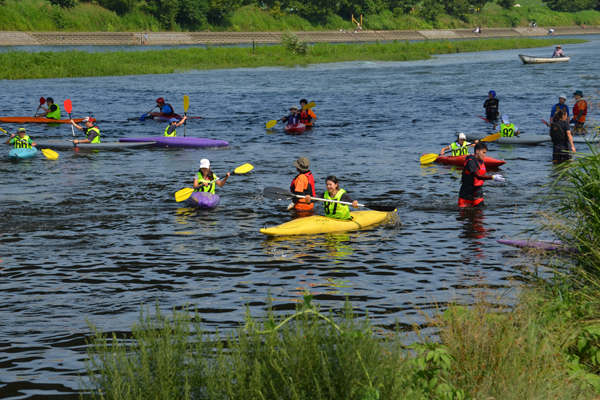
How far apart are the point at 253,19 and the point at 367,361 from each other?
269 ft

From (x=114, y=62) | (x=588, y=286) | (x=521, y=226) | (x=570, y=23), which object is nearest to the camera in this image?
(x=588, y=286)

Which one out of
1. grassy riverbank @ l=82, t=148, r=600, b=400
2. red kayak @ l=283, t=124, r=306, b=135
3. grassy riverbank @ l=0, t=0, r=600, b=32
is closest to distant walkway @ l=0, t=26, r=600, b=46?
grassy riverbank @ l=0, t=0, r=600, b=32

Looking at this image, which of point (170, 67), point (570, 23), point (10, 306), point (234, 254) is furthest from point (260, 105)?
point (570, 23)

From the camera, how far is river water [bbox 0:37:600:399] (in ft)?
25.5

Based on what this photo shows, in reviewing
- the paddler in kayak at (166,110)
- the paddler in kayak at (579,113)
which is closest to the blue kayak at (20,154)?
the paddler in kayak at (166,110)

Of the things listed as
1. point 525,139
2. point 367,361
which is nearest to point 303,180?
point 367,361

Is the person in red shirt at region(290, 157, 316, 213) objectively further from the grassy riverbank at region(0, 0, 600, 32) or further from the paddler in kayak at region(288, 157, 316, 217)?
the grassy riverbank at region(0, 0, 600, 32)

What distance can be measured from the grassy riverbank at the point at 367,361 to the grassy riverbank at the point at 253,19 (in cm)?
6513

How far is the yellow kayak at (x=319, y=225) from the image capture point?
11.1m

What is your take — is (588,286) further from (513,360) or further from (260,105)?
(260,105)

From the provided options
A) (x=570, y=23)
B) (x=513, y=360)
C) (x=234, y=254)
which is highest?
(x=570, y=23)

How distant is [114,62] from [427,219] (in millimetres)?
39124

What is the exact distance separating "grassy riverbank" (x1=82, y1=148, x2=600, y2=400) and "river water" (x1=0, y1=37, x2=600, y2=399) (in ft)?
4.04

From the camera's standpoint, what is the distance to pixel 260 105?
31453 mm
